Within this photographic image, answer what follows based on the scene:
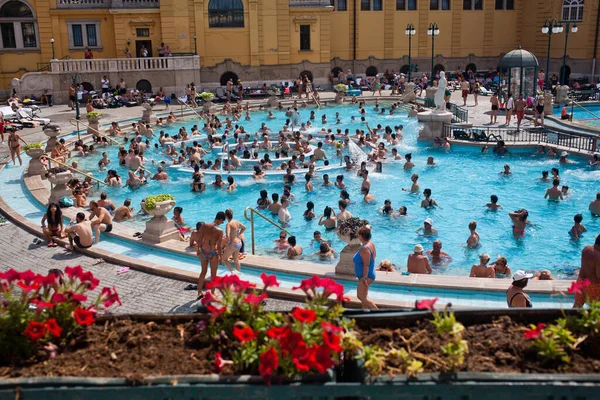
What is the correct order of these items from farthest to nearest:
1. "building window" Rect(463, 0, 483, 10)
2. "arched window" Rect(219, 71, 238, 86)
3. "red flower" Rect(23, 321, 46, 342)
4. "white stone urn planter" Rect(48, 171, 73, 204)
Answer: "building window" Rect(463, 0, 483, 10), "arched window" Rect(219, 71, 238, 86), "white stone urn planter" Rect(48, 171, 73, 204), "red flower" Rect(23, 321, 46, 342)

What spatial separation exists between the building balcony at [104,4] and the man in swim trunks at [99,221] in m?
29.8

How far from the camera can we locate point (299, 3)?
144ft

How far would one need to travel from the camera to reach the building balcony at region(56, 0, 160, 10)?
41219mm

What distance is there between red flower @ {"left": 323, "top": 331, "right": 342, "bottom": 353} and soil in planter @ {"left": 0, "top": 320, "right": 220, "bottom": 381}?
105cm

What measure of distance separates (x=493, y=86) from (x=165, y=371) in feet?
136

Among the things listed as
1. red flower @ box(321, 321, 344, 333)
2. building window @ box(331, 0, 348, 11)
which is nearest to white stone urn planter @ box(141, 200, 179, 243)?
red flower @ box(321, 321, 344, 333)

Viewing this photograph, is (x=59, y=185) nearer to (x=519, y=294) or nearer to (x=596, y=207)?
(x=519, y=294)

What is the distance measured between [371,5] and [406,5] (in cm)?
278

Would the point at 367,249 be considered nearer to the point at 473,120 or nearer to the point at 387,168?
the point at 387,168

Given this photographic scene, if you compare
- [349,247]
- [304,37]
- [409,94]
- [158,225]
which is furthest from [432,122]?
[304,37]

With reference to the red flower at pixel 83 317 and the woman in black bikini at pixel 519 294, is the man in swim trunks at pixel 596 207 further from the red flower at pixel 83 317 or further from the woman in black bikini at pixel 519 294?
the red flower at pixel 83 317

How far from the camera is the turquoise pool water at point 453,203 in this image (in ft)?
53.1

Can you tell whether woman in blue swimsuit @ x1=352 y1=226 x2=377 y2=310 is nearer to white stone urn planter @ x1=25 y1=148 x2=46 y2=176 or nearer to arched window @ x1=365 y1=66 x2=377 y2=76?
white stone urn planter @ x1=25 y1=148 x2=46 y2=176

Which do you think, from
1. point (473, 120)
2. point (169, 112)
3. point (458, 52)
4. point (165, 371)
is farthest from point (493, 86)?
point (165, 371)
